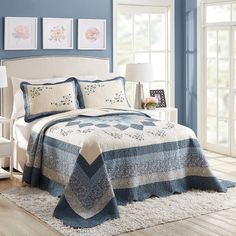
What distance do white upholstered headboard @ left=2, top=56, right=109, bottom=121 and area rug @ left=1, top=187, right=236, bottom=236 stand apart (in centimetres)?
137

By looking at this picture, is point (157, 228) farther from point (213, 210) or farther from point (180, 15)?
point (180, 15)

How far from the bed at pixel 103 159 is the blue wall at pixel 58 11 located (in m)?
0.76

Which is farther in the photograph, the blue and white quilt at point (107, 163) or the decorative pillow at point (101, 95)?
the decorative pillow at point (101, 95)

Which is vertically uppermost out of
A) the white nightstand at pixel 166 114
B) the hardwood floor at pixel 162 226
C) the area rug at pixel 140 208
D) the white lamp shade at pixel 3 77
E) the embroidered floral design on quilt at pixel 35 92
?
the white lamp shade at pixel 3 77

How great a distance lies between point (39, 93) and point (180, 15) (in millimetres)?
2508

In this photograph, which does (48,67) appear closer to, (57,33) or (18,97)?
(57,33)

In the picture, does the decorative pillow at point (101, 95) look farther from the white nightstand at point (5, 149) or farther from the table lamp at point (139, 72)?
the white nightstand at point (5, 149)

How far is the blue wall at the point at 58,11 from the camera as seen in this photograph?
637cm

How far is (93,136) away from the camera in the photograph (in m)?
4.79

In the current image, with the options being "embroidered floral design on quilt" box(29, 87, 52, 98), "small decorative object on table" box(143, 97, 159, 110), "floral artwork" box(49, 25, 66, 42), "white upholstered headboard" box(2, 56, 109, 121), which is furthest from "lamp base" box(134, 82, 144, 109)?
"embroidered floral design on quilt" box(29, 87, 52, 98)

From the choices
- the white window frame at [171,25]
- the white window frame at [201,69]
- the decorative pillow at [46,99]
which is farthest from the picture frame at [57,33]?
the white window frame at [201,69]

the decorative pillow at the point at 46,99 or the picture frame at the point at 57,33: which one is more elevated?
the picture frame at the point at 57,33

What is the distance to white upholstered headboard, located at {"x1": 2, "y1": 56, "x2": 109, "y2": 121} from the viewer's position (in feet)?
20.8

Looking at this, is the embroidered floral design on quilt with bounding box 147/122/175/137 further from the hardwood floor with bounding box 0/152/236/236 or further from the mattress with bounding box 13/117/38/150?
the mattress with bounding box 13/117/38/150
